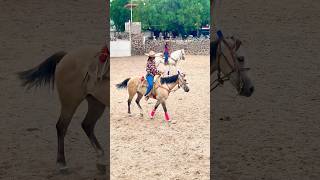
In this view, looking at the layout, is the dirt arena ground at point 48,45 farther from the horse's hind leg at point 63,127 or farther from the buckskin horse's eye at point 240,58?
the buckskin horse's eye at point 240,58

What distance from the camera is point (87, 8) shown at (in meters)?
4.23

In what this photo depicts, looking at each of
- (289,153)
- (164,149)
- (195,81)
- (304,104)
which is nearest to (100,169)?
(164,149)

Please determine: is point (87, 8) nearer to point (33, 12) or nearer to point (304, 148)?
point (33, 12)

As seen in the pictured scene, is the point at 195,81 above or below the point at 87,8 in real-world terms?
below

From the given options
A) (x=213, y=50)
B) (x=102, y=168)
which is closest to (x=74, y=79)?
(x=102, y=168)

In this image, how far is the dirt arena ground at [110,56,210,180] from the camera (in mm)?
4980

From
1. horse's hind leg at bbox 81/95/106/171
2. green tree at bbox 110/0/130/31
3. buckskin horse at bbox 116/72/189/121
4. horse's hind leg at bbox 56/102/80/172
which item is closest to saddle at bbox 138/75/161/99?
buckskin horse at bbox 116/72/189/121

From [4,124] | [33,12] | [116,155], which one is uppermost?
[33,12]

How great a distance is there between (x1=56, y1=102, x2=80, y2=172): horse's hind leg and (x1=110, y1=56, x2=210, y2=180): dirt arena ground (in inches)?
29.8

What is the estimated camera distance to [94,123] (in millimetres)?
4355

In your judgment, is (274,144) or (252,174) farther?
(274,144)

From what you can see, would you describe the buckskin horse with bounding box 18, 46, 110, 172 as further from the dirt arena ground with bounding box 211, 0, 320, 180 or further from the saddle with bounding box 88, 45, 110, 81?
the dirt arena ground with bounding box 211, 0, 320, 180

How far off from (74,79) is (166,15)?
38131mm

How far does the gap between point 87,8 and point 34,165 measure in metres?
1.97
